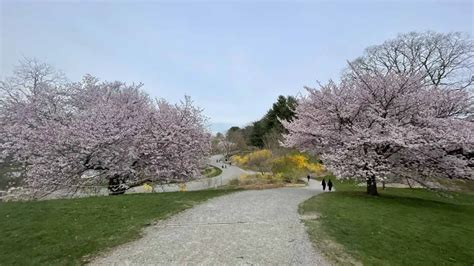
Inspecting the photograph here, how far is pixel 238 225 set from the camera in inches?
359

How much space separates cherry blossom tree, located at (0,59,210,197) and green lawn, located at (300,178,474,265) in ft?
24.3

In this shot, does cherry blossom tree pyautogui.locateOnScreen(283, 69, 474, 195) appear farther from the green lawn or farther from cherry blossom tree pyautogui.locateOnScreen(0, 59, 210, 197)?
A: cherry blossom tree pyautogui.locateOnScreen(0, 59, 210, 197)

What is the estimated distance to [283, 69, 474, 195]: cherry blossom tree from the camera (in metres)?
14.7

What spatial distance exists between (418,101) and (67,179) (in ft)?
55.5

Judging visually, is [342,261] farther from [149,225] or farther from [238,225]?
[149,225]

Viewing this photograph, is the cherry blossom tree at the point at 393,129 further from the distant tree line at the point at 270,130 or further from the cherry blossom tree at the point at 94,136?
the distant tree line at the point at 270,130

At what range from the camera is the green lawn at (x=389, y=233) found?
24.4 feet

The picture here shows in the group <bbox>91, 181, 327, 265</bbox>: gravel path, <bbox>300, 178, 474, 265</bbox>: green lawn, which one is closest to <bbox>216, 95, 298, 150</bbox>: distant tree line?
<bbox>300, 178, 474, 265</bbox>: green lawn

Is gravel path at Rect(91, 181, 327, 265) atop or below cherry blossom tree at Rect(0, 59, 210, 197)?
below

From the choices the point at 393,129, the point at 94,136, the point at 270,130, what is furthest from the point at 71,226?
the point at 270,130

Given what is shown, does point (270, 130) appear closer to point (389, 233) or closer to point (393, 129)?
point (393, 129)

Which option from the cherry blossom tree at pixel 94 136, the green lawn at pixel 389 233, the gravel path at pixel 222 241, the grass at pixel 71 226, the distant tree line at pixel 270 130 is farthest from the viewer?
the distant tree line at pixel 270 130

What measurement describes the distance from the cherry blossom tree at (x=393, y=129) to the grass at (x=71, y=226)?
7970 millimetres

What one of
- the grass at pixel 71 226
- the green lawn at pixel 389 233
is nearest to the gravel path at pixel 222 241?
the grass at pixel 71 226
